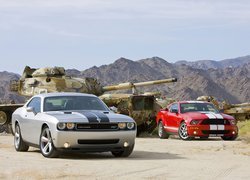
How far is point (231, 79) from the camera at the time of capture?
196625 mm

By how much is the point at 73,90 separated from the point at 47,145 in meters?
14.0

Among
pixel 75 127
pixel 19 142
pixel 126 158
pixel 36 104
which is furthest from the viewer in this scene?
pixel 19 142

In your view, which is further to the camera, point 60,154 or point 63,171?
point 60,154

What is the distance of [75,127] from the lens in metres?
12.0

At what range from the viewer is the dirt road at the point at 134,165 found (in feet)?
31.2

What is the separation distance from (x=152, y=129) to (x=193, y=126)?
6087mm

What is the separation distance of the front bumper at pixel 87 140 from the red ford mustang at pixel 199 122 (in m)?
7.79

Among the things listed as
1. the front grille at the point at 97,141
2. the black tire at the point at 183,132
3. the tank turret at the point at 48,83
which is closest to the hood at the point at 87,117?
the front grille at the point at 97,141

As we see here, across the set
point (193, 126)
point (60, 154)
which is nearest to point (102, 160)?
point (60, 154)

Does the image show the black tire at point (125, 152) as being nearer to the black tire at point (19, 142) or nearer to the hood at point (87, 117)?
the hood at point (87, 117)

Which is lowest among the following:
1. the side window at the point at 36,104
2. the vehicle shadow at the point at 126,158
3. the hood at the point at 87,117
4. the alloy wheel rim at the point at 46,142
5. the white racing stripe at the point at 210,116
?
the vehicle shadow at the point at 126,158

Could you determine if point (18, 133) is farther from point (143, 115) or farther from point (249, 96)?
point (249, 96)

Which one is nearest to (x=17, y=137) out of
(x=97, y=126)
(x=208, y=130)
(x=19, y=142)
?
(x=19, y=142)

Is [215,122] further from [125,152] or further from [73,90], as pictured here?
[73,90]
